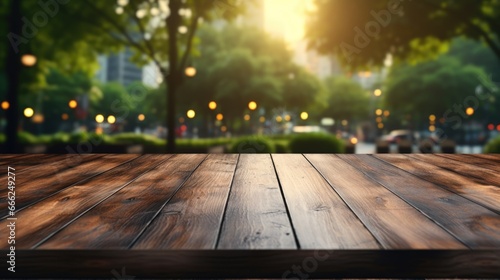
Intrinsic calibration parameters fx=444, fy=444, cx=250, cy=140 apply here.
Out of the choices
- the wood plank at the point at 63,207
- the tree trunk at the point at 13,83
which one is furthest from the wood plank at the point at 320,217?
the tree trunk at the point at 13,83

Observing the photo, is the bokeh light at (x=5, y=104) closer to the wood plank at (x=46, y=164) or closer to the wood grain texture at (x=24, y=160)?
the wood grain texture at (x=24, y=160)

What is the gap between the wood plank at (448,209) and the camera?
175cm

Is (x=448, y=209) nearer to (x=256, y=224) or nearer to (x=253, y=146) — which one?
(x=256, y=224)

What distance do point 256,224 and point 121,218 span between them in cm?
61

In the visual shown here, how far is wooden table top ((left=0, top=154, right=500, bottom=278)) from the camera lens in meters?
1.58

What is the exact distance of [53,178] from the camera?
3.14 m

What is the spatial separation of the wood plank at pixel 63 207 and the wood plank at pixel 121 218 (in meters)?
0.06

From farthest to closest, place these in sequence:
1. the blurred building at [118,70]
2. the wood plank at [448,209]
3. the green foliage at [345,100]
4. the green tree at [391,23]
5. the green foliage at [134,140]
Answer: the blurred building at [118,70] < the green foliage at [345,100] < the green foliage at [134,140] < the green tree at [391,23] < the wood plank at [448,209]

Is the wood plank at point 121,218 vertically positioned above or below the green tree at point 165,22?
→ below

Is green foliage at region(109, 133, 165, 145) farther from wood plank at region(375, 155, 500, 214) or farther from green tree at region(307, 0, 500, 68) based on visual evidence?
wood plank at region(375, 155, 500, 214)

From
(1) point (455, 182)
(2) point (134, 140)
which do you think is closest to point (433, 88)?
(2) point (134, 140)

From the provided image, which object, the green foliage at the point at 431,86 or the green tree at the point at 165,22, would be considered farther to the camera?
the green foliage at the point at 431,86

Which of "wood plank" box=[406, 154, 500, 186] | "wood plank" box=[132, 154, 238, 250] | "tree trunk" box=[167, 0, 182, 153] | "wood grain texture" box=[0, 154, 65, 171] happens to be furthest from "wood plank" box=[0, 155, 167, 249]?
"tree trunk" box=[167, 0, 182, 153]

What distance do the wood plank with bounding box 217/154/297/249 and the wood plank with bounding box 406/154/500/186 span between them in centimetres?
145
